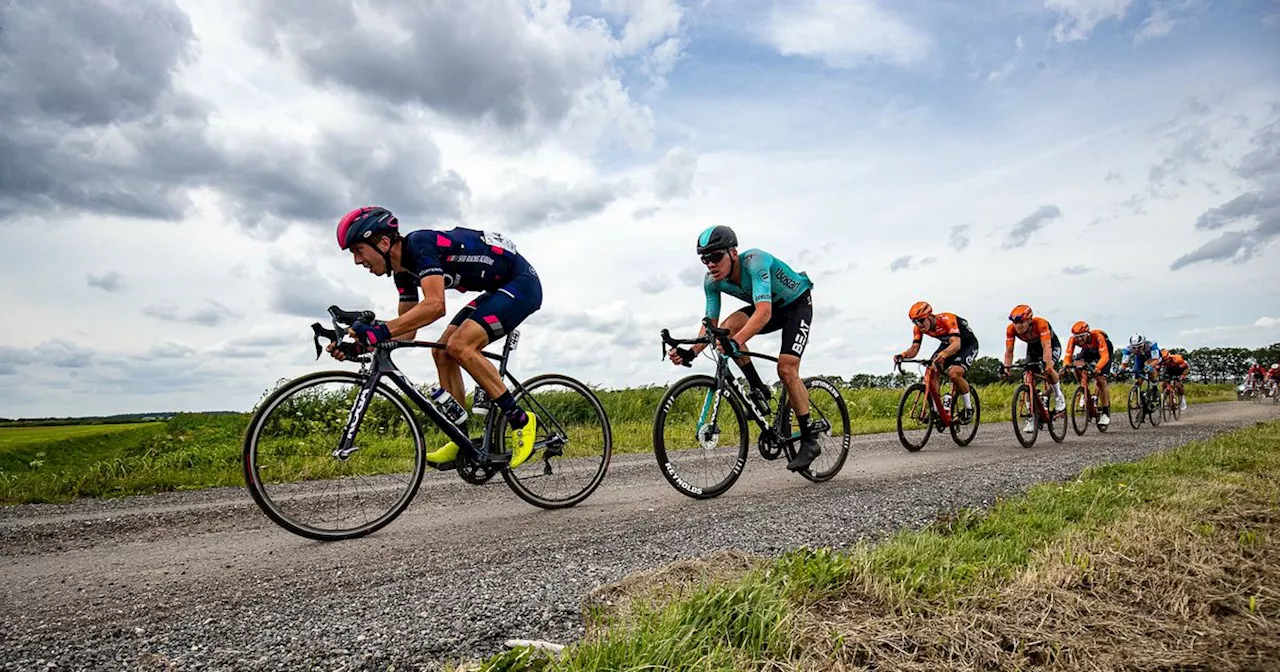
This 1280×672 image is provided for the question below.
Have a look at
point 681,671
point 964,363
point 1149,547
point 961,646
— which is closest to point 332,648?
point 681,671

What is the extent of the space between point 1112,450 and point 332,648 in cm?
1018

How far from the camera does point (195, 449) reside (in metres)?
10.1

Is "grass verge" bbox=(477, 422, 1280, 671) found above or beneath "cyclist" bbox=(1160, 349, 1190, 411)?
beneath

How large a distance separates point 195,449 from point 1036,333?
13434mm

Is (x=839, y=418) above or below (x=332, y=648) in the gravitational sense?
above

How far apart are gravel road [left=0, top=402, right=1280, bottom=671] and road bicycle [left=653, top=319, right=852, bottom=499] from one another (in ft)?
0.76

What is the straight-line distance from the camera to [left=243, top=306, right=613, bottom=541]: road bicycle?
4.98 metres

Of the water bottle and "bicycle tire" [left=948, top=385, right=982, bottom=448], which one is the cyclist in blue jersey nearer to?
"bicycle tire" [left=948, top=385, right=982, bottom=448]

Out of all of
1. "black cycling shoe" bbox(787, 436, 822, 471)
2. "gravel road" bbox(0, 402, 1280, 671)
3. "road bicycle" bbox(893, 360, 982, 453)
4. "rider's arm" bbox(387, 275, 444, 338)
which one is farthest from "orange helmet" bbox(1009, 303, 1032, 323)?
"rider's arm" bbox(387, 275, 444, 338)

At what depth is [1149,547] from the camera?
321 cm

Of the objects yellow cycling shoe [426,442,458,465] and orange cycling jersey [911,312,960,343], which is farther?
orange cycling jersey [911,312,960,343]

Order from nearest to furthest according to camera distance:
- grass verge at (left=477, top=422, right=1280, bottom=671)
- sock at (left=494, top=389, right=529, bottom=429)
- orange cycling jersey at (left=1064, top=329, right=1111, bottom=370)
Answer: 1. grass verge at (left=477, top=422, right=1280, bottom=671)
2. sock at (left=494, top=389, right=529, bottom=429)
3. orange cycling jersey at (left=1064, top=329, right=1111, bottom=370)

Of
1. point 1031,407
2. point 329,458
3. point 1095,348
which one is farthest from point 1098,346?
point 329,458

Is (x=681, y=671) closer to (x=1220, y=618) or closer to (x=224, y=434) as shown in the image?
(x=1220, y=618)
